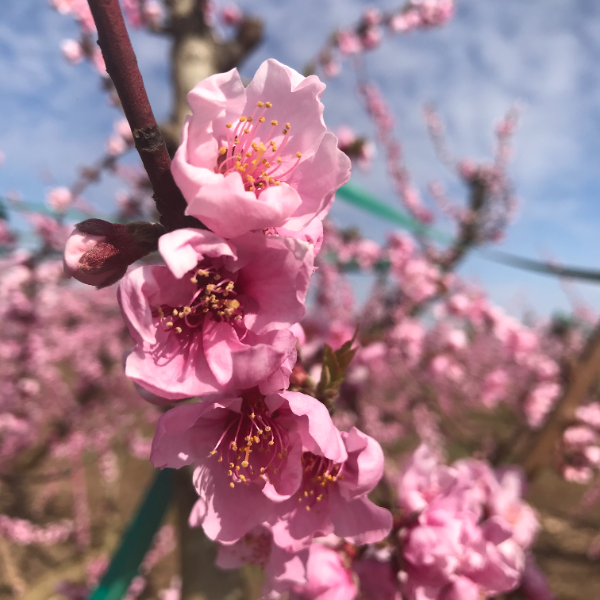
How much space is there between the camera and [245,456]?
1.91 feet

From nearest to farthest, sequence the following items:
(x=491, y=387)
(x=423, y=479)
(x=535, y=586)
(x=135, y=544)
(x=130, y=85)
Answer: (x=130, y=85), (x=423, y=479), (x=535, y=586), (x=135, y=544), (x=491, y=387)

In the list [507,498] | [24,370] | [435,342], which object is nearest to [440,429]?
[435,342]

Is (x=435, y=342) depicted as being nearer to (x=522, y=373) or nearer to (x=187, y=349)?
(x=522, y=373)

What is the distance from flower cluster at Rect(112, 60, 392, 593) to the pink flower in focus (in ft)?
0.38

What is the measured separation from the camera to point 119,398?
15.6 ft

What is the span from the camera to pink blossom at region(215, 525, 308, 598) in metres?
0.63

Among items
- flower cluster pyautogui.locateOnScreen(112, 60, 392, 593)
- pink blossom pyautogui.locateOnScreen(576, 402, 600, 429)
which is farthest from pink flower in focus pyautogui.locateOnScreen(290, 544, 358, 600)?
pink blossom pyautogui.locateOnScreen(576, 402, 600, 429)

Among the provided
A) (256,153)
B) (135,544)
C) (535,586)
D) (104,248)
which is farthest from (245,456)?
(535,586)

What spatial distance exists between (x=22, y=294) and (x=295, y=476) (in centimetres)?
372

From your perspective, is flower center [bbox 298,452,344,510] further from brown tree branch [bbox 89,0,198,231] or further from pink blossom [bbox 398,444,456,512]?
brown tree branch [bbox 89,0,198,231]

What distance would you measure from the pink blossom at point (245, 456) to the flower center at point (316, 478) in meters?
0.06

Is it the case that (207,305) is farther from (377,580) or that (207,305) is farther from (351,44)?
(351,44)

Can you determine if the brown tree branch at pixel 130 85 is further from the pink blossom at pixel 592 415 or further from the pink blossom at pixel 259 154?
the pink blossom at pixel 592 415

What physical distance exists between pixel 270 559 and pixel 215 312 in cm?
43
